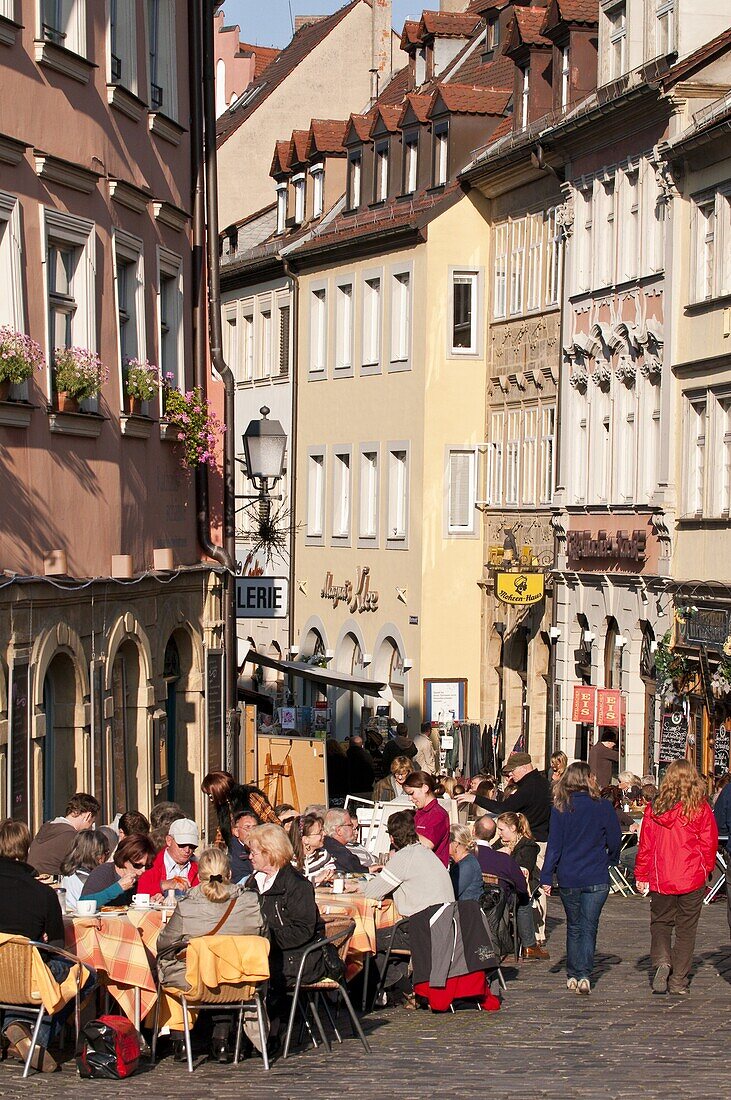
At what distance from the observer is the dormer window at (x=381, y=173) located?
45906mm

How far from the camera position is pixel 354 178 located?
47.5 meters

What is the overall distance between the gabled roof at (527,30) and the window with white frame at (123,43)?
19953 millimetres

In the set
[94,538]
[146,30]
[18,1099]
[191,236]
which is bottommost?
[18,1099]

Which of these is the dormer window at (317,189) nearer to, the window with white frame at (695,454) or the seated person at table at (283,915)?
the window with white frame at (695,454)

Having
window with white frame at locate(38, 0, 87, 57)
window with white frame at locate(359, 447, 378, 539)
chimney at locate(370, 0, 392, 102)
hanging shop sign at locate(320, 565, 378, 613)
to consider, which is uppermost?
chimney at locate(370, 0, 392, 102)

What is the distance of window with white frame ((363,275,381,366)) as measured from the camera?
4500 cm

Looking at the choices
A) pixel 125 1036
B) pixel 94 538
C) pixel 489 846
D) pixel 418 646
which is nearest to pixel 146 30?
pixel 94 538

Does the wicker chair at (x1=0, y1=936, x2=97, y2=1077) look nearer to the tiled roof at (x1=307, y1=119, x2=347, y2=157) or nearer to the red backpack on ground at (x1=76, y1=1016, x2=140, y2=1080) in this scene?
the red backpack on ground at (x1=76, y1=1016, x2=140, y2=1080)

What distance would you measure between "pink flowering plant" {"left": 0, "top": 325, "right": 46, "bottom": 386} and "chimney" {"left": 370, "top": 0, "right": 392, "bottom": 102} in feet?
128

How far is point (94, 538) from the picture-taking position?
19453mm

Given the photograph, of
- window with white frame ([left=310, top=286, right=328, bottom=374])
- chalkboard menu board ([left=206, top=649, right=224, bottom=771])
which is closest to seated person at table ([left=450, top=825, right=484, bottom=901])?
chalkboard menu board ([left=206, top=649, right=224, bottom=771])

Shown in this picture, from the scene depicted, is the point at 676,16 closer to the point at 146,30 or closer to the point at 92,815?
the point at 146,30

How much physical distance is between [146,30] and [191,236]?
104 inches

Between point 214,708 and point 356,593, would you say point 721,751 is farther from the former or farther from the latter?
point 356,593
